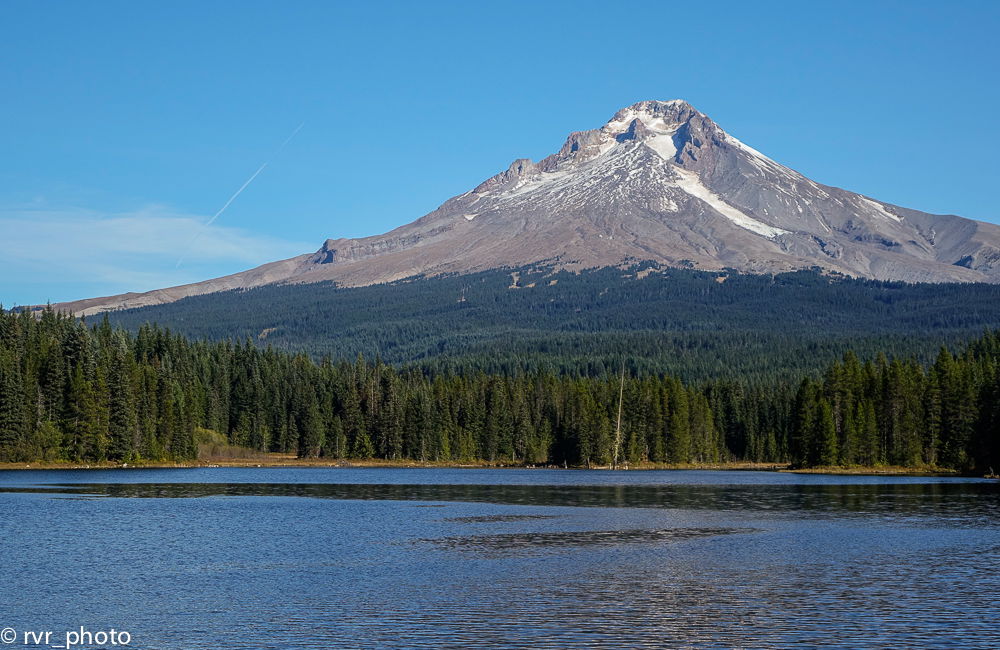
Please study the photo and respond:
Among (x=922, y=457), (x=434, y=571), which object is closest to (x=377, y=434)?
(x=922, y=457)

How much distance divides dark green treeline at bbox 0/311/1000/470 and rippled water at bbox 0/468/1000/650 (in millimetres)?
44477

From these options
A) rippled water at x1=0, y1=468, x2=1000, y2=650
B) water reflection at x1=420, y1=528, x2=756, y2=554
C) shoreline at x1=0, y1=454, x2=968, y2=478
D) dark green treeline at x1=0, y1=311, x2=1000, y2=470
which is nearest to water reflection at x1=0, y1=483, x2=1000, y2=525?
rippled water at x1=0, y1=468, x2=1000, y2=650

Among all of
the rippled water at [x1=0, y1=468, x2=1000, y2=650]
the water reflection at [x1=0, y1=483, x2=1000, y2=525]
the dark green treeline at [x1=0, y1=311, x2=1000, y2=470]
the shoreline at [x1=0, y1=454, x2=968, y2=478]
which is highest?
Answer: the dark green treeline at [x1=0, y1=311, x2=1000, y2=470]

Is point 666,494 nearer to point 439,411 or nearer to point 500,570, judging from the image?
point 500,570

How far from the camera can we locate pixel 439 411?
17950 cm

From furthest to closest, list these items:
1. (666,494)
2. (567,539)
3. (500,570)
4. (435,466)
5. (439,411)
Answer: (439,411) → (435,466) → (666,494) → (567,539) → (500,570)

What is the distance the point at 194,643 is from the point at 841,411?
13189cm

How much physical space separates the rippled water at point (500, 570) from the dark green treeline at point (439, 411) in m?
44.5

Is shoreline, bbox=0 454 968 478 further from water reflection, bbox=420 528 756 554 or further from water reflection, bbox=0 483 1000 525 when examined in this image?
water reflection, bbox=420 528 756 554

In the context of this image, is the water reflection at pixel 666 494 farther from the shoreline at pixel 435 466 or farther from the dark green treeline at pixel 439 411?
the dark green treeline at pixel 439 411

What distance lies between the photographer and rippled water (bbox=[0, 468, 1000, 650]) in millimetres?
36281

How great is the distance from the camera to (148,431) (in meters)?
146

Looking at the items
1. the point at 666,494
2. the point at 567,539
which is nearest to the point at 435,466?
the point at 666,494

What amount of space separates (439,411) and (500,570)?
13046 centimetres
